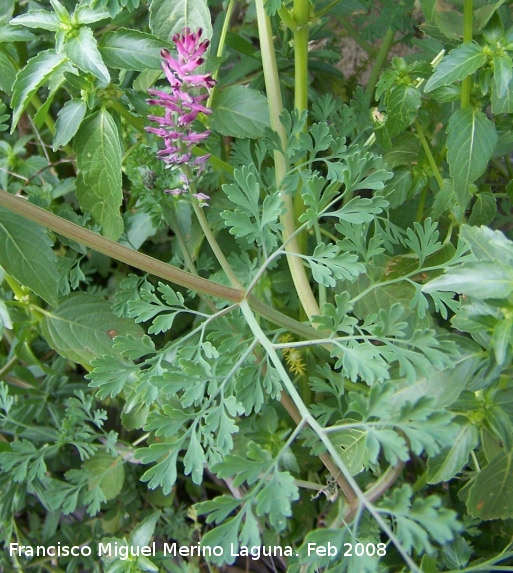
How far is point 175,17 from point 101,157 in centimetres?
19

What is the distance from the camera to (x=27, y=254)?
29.2 inches

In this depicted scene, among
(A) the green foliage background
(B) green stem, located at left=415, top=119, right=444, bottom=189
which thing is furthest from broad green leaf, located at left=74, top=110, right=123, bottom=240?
(B) green stem, located at left=415, top=119, right=444, bottom=189

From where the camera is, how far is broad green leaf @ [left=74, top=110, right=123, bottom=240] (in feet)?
2.46

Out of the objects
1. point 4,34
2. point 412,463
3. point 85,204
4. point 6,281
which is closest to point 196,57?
point 85,204

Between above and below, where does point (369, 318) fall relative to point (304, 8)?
below

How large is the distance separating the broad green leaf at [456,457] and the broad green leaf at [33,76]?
1.95 ft

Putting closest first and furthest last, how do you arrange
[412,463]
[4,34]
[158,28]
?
[158,28], [4,34], [412,463]

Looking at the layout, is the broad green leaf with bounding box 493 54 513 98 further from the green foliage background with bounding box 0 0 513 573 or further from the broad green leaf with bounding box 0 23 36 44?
the broad green leaf with bounding box 0 23 36 44

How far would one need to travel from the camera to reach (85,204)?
0.80 m

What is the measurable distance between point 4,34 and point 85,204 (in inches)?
10.5

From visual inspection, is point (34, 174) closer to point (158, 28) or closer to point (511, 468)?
point (158, 28)

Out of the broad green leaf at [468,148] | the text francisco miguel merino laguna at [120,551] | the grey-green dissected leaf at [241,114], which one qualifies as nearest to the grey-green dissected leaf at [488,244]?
the broad green leaf at [468,148]

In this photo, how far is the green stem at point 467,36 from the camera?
0.67 meters

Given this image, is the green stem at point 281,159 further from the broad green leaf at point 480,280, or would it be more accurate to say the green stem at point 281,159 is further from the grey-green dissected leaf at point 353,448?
the broad green leaf at point 480,280
